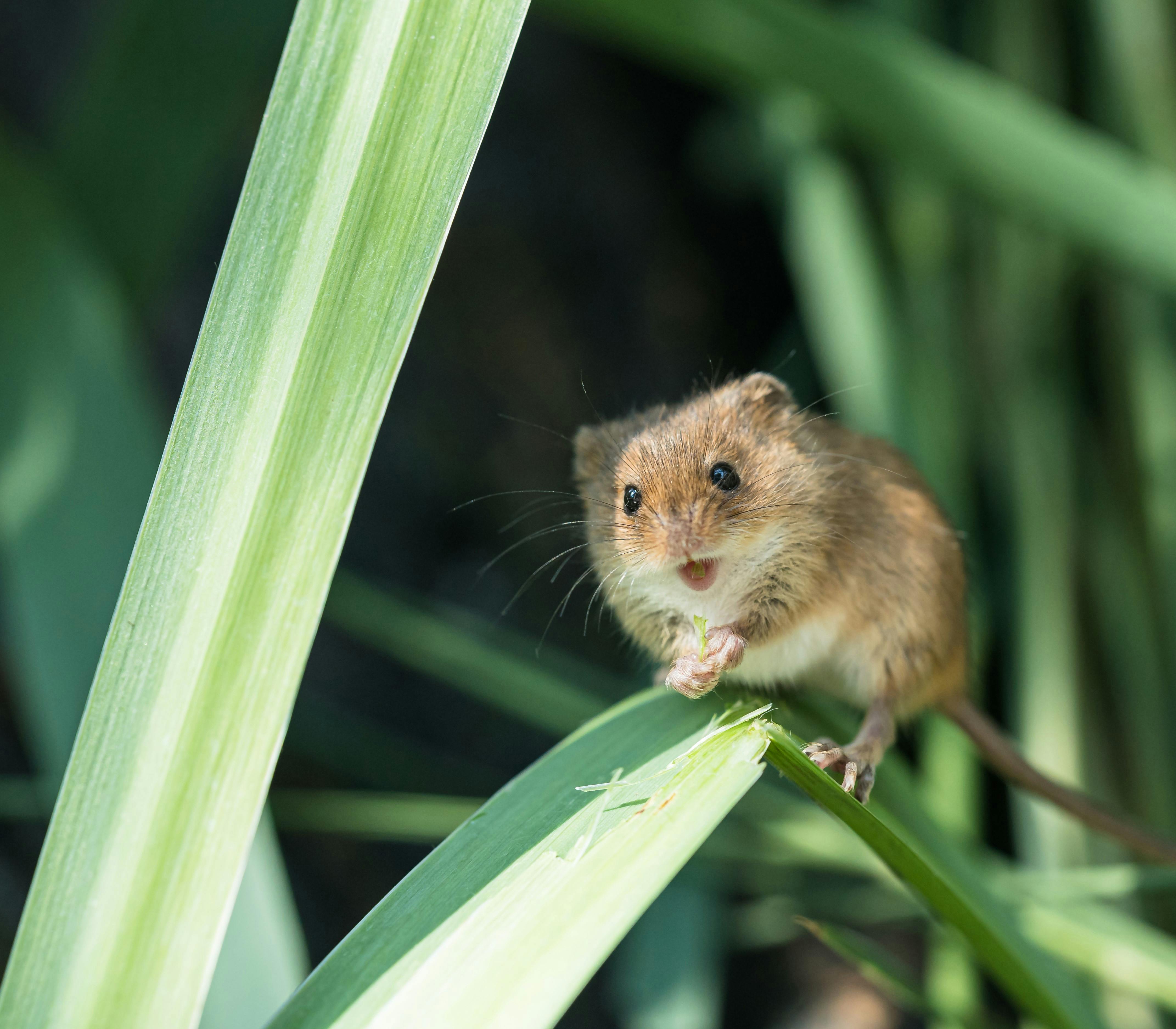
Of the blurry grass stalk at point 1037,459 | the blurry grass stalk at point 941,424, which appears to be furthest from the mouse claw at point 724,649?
the blurry grass stalk at point 1037,459

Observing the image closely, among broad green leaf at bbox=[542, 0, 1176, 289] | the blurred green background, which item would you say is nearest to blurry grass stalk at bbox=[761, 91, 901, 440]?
the blurred green background

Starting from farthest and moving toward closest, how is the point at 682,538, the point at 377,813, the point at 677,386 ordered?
the point at 677,386 < the point at 377,813 < the point at 682,538

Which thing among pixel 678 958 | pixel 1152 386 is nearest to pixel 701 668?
pixel 678 958

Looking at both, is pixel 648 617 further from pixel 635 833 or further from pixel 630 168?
pixel 630 168

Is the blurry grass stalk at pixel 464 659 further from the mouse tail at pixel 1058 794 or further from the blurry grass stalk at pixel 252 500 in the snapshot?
the blurry grass stalk at pixel 252 500

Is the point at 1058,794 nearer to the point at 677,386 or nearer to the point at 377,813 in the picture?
the point at 377,813
